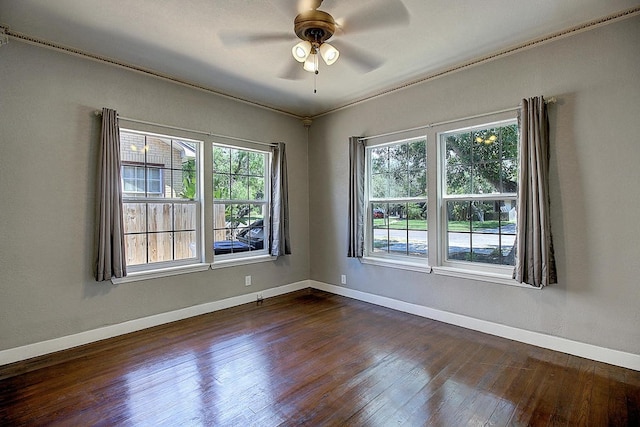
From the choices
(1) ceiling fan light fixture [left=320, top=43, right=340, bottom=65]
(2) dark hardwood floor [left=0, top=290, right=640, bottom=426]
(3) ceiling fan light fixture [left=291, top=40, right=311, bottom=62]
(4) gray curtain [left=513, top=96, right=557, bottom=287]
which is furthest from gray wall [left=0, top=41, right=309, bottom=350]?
(4) gray curtain [left=513, top=96, right=557, bottom=287]

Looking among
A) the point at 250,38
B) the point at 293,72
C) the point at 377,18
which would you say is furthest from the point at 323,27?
the point at 293,72

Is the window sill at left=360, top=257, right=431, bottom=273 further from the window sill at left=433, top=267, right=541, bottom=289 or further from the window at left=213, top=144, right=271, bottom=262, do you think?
the window at left=213, top=144, right=271, bottom=262

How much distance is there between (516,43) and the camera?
3.04 m

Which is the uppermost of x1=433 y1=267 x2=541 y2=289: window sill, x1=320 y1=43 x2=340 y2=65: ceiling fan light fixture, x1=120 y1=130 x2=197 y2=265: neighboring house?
x1=320 y1=43 x2=340 y2=65: ceiling fan light fixture

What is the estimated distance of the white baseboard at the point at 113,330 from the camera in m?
2.82

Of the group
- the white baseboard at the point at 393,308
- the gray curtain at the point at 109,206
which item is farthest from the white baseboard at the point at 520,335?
the gray curtain at the point at 109,206

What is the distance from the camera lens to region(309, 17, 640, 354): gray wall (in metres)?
2.61

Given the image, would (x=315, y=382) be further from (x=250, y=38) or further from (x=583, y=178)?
(x=250, y=38)

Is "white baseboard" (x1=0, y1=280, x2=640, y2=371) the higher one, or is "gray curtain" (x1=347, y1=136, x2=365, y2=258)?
"gray curtain" (x1=347, y1=136, x2=365, y2=258)

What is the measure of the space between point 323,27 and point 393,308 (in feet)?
10.7

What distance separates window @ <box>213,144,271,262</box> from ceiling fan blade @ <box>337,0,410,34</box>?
234cm

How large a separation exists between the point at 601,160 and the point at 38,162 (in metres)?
4.93

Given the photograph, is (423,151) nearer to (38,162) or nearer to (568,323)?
(568,323)

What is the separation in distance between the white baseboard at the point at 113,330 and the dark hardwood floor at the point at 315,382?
9 centimetres
